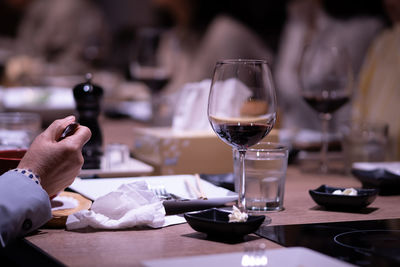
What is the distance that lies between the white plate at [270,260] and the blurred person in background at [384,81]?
194 centimetres

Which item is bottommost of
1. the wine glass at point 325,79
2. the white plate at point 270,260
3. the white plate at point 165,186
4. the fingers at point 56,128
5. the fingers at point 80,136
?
the white plate at point 270,260

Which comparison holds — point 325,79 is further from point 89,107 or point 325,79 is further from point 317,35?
point 317,35

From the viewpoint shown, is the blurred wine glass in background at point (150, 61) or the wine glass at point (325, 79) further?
the blurred wine glass in background at point (150, 61)

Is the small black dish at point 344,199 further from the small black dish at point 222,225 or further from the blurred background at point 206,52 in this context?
the blurred background at point 206,52

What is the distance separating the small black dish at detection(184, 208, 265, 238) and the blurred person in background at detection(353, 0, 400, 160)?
1.84 m

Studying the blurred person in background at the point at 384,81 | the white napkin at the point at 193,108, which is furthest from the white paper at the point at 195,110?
the blurred person in background at the point at 384,81

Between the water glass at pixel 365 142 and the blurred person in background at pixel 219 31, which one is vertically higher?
the blurred person in background at pixel 219 31

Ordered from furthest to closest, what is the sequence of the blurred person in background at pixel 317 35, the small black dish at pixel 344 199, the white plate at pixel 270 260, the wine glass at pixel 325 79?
the blurred person in background at pixel 317 35
the wine glass at pixel 325 79
the small black dish at pixel 344 199
the white plate at pixel 270 260

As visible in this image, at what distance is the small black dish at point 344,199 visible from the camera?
1.13m

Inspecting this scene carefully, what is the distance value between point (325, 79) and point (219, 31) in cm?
391

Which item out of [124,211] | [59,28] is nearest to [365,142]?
[124,211]

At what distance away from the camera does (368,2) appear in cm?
404

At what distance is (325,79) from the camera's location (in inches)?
63.8

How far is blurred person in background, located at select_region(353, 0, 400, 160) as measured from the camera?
272 centimetres
